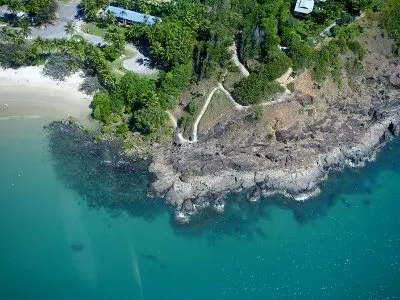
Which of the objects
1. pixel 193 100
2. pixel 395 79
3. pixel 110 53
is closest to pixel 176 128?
pixel 193 100

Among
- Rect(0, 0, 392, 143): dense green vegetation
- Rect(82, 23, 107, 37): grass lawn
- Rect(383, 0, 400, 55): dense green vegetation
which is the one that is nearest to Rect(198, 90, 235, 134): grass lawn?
Rect(0, 0, 392, 143): dense green vegetation

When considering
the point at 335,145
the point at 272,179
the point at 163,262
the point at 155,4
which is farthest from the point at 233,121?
the point at 155,4

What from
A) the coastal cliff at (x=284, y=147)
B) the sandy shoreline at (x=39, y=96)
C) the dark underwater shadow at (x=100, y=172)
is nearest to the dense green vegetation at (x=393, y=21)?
the coastal cliff at (x=284, y=147)

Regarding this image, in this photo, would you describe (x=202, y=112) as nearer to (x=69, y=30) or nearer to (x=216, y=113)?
(x=216, y=113)

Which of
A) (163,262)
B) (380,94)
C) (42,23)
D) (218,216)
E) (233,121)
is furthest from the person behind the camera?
(42,23)

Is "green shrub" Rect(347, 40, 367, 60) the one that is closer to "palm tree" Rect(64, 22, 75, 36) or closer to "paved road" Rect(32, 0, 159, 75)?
"paved road" Rect(32, 0, 159, 75)

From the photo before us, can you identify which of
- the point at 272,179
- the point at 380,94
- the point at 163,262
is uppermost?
the point at 380,94

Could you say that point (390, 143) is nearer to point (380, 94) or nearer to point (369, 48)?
point (380, 94)
